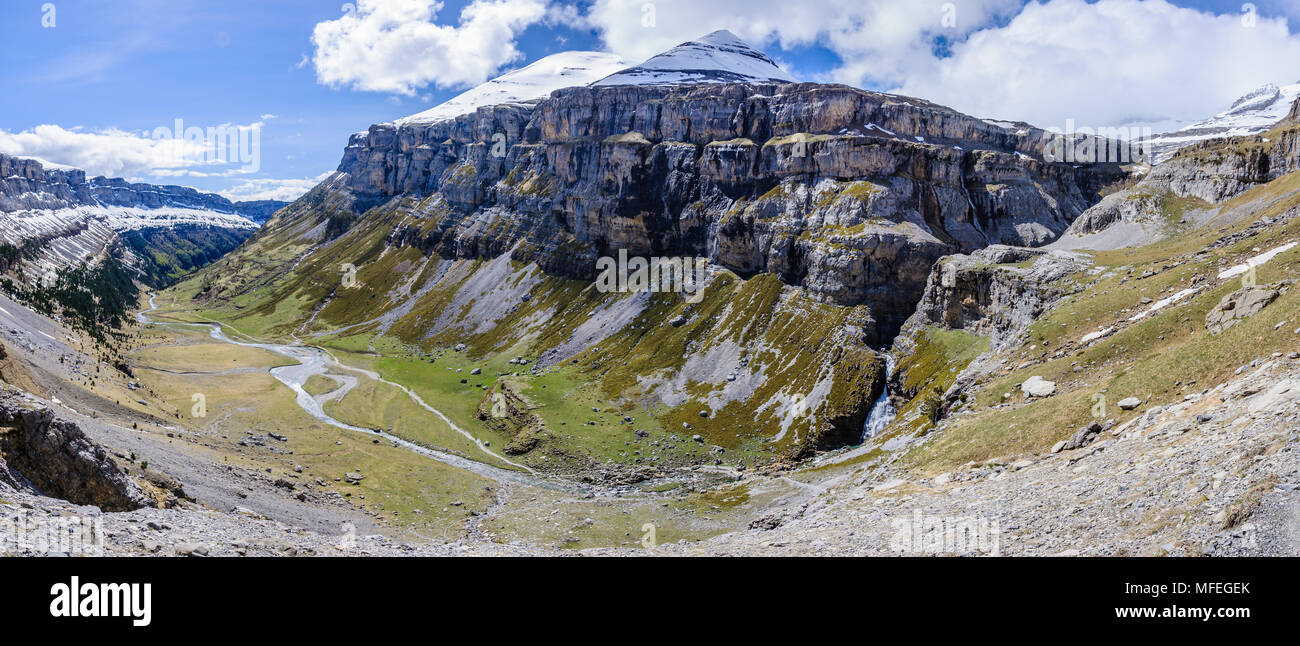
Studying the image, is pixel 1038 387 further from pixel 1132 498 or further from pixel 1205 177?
pixel 1205 177

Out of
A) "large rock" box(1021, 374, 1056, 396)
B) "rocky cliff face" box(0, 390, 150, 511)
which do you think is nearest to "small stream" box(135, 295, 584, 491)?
"rocky cliff face" box(0, 390, 150, 511)

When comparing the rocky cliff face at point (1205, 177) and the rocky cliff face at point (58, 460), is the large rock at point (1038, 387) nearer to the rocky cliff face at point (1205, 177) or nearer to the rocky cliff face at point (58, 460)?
the rocky cliff face at point (58, 460)

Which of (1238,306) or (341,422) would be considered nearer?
(1238,306)

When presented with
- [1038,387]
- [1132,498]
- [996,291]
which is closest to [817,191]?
[996,291]

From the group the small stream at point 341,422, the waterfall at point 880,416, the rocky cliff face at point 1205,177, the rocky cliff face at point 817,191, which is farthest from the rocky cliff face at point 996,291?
the small stream at point 341,422
